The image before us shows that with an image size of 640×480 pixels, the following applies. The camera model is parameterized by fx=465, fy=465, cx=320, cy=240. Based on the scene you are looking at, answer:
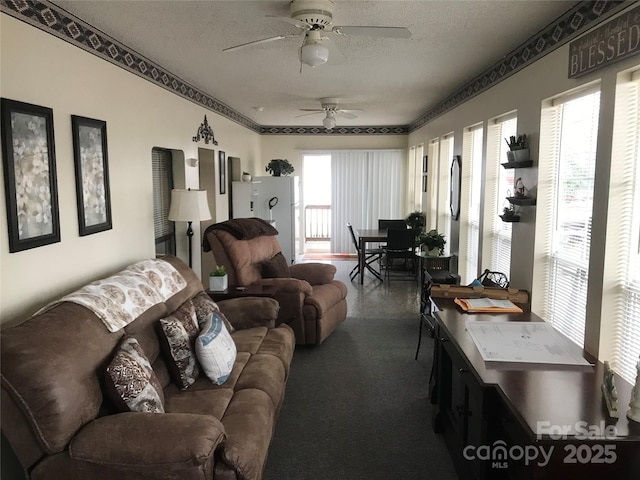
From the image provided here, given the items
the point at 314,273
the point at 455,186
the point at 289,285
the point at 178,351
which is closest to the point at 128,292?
the point at 178,351

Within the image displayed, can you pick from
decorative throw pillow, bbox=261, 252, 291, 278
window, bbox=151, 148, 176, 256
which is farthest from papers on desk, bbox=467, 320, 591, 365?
window, bbox=151, 148, 176, 256

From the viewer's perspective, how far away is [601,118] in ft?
8.14

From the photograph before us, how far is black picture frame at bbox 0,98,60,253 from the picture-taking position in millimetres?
2205

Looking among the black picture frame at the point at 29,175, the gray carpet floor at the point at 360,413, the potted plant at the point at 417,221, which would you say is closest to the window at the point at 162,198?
the gray carpet floor at the point at 360,413

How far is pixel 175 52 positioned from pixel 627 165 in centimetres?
315

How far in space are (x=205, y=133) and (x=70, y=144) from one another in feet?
9.13

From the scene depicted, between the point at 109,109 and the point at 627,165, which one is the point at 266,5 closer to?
the point at 109,109

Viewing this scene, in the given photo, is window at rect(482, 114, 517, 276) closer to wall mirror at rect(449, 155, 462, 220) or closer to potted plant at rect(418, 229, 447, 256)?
wall mirror at rect(449, 155, 462, 220)

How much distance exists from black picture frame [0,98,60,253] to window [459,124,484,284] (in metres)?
3.94

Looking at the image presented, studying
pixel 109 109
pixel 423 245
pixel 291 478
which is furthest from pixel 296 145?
pixel 291 478

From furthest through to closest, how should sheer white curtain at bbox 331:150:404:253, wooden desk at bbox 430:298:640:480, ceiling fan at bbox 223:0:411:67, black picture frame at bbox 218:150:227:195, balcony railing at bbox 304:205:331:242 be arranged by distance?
1. balcony railing at bbox 304:205:331:242
2. sheer white curtain at bbox 331:150:404:253
3. black picture frame at bbox 218:150:227:195
4. ceiling fan at bbox 223:0:411:67
5. wooden desk at bbox 430:298:640:480

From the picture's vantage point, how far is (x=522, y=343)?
2.25 metres

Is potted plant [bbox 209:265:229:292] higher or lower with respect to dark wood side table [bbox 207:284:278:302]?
higher

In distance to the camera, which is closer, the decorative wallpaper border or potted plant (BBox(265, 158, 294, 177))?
the decorative wallpaper border
